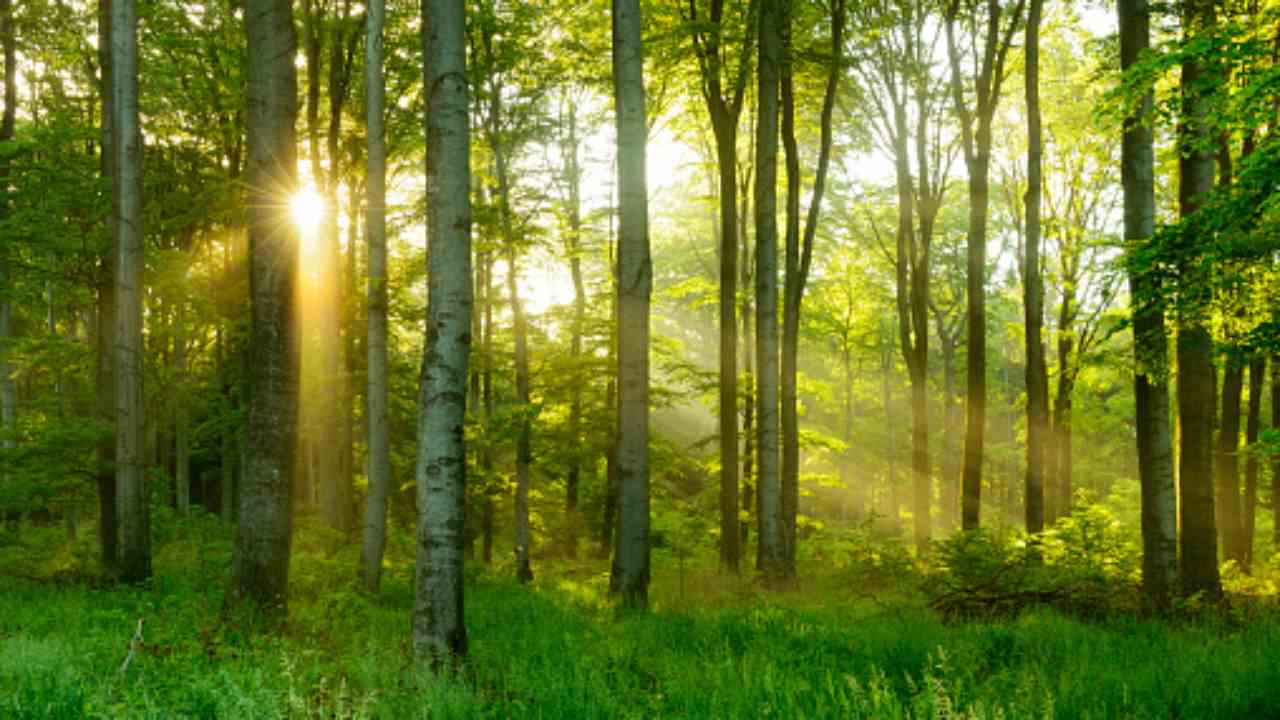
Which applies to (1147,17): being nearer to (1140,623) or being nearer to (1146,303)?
(1146,303)

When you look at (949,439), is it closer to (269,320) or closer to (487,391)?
(487,391)

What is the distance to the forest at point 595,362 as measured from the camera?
17.2ft

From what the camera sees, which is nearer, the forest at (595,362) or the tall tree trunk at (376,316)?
the forest at (595,362)

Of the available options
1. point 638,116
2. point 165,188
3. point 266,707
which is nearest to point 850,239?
point 638,116

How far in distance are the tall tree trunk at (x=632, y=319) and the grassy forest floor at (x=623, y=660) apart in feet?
2.60

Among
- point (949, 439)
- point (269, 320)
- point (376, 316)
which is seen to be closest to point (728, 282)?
point (376, 316)

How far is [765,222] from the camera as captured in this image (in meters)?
12.3

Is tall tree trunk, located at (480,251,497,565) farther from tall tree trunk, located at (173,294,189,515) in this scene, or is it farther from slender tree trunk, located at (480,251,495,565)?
tall tree trunk, located at (173,294,189,515)

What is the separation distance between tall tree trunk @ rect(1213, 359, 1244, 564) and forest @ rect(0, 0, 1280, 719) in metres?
0.12

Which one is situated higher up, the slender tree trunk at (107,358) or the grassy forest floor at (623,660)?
the slender tree trunk at (107,358)

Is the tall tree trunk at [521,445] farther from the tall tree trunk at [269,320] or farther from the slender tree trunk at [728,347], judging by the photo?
the tall tree trunk at [269,320]

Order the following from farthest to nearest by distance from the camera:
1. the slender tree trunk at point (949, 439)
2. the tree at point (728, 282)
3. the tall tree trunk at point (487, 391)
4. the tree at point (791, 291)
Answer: the slender tree trunk at point (949, 439) → the tall tree trunk at point (487, 391) → the tree at point (791, 291) → the tree at point (728, 282)

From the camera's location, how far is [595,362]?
16125mm

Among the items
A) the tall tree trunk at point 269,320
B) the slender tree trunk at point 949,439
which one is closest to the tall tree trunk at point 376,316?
the tall tree trunk at point 269,320
